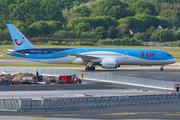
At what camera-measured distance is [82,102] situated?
3105cm

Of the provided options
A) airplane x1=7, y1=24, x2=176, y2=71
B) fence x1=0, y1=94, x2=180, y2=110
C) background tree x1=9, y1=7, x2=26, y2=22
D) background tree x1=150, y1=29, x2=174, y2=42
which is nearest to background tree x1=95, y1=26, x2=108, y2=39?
background tree x1=150, y1=29, x2=174, y2=42

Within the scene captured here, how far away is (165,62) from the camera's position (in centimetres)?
7075

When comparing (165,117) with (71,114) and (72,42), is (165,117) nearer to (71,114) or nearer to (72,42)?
(71,114)

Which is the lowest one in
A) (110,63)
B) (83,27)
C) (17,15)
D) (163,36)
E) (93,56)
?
(110,63)

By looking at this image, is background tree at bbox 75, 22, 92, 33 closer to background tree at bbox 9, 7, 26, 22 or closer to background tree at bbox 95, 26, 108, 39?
background tree at bbox 95, 26, 108, 39

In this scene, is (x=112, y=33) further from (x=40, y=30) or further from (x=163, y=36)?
(x=40, y=30)

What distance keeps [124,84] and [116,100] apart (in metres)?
17.9

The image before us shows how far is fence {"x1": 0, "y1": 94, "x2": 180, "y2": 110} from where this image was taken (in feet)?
98.0

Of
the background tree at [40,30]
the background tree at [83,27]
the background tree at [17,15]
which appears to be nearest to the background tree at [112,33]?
the background tree at [83,27]

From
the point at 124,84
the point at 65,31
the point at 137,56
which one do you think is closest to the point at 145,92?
the point at 124,84

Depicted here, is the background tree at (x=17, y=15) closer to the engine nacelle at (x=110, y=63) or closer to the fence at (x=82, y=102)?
the engine nacelle at (x=110, y=63)

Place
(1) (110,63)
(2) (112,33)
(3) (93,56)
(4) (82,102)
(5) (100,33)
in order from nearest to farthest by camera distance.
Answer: (4) (82,102)
(1) (110,63)
(3) (93,56)
(5) (100,33)
(2) (112,33)

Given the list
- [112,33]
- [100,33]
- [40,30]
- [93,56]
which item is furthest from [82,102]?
[112,33]

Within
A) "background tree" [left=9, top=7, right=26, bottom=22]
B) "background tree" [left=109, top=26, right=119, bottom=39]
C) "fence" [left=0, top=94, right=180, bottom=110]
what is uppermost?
"background tree" [left=9, top=7, right=26, bottom=22]
